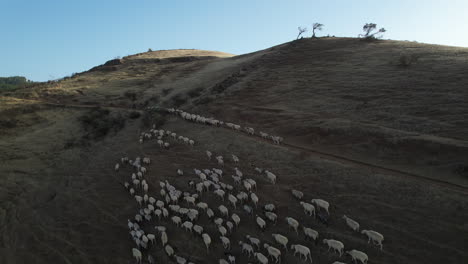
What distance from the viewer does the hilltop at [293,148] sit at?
11.0m

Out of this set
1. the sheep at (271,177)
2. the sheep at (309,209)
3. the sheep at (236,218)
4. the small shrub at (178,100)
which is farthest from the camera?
the small shrub at (178,100)

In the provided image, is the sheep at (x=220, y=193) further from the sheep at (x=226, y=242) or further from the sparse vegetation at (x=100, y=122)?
the sparse vegetation at (x=100, y=122)

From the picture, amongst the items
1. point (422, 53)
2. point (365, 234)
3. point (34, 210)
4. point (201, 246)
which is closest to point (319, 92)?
point (422, 53)

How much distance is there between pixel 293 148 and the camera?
54.7 ft

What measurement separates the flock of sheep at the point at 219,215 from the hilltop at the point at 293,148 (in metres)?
0.48

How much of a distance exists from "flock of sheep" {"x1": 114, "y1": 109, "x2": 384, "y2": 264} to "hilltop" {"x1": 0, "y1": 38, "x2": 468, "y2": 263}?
1.58 feet

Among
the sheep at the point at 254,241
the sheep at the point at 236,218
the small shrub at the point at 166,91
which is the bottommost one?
the sheep at the point at 254,241

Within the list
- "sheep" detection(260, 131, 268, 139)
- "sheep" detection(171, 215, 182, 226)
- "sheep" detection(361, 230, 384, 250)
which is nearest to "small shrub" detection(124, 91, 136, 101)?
"sheep" detection(260, 131, 268, 139)

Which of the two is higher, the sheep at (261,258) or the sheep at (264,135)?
the sheep at (264,135)

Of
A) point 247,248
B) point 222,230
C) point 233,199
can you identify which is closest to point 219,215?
point 233,199

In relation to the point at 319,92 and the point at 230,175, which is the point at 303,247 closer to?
the point at 230,175

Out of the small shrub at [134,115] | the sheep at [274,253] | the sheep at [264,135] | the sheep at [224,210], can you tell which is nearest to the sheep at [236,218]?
the sheep at [224,210]

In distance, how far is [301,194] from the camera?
39.8ft

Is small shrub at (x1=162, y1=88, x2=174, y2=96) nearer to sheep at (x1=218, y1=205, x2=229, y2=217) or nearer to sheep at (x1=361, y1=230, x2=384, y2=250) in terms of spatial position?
sheep at (x1=218, y1=205, x2=229, y2=217)
